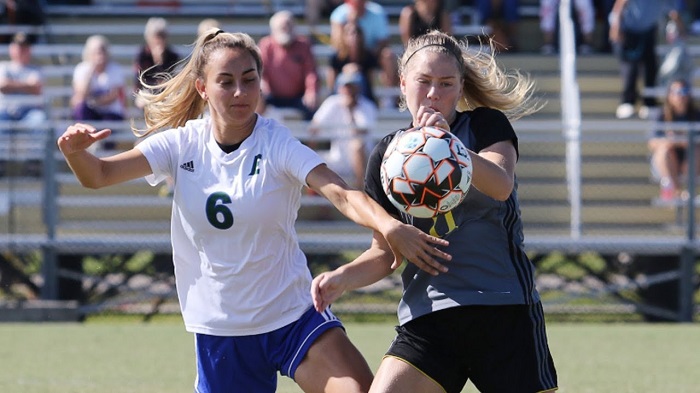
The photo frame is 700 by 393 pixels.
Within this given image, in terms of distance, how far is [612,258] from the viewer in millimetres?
12648

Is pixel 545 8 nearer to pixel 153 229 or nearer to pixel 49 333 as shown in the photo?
pixel 153 229

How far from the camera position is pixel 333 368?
473 cm

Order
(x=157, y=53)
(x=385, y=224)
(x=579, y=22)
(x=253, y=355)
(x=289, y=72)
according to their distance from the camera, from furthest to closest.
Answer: (x=579, y=22) < (x=289, y=72) < (x=157, y=53) < (x=253, y=355) < (x=385, y=224)

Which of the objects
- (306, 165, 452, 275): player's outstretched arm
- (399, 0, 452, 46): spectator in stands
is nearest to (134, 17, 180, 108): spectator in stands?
(399, 0, 452, 46): spectator in stands

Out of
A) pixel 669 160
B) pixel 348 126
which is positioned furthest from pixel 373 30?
pixel 669 160

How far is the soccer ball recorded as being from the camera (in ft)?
13.6

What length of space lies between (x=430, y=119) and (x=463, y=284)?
0.70m

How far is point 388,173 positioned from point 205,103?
1300 millimetres

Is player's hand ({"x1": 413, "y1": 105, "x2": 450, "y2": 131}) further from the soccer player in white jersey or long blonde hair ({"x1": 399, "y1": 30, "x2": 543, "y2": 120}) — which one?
the soccer player in white jersey

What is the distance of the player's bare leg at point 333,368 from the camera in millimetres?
4668

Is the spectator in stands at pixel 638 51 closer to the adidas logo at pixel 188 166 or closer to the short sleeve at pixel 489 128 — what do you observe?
the short sleeve at pixel 489 128

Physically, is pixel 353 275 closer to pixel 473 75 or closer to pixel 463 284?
pixel 463 284

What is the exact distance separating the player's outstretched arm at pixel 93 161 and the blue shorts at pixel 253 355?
28.7 inches

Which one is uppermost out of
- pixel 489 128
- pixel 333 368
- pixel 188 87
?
pixel 188 87
